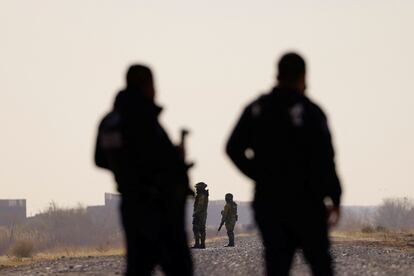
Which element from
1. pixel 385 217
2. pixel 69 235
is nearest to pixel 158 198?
pixel 69 235

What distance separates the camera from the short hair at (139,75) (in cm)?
641

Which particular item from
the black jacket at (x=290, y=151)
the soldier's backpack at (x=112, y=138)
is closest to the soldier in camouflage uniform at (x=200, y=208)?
the soldier's backpack at (x=112, y=138)

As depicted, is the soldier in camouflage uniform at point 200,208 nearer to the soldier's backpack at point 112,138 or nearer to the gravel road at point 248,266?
the gravel road at point 248,266

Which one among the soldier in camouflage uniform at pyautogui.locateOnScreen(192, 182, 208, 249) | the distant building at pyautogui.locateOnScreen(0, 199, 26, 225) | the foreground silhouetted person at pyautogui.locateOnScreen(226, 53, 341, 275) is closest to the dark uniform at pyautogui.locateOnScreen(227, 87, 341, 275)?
the foreground silhouetted person at pyautogui.locateOnScreen(226, 53, 341, 275)

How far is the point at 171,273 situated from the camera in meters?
6.38

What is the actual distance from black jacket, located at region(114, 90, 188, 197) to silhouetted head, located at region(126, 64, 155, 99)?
0.07m

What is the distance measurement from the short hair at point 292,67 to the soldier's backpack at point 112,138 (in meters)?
1.09

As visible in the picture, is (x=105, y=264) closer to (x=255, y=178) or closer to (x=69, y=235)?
(x=255, y=178)

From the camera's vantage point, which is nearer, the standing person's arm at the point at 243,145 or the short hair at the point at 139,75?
the standing person's arm at the point at 243,145

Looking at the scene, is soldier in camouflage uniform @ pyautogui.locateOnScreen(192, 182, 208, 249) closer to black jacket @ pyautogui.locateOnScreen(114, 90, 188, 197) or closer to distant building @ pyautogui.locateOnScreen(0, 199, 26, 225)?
black jacket @ pyautogui.locateOnScreen(114, 90, 188, 197)

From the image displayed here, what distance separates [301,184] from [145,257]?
1.12m

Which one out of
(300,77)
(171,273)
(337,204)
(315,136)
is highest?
(300,77)

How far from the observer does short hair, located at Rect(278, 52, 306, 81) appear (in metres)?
6.18

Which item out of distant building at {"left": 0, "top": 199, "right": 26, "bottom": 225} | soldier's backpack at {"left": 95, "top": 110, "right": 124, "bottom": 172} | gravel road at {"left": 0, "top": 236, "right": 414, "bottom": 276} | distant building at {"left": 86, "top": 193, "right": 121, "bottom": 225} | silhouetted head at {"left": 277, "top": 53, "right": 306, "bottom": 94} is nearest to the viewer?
silhouetted head at {"left": 277, "top": 53, "right": 306, "bottom": 94}
